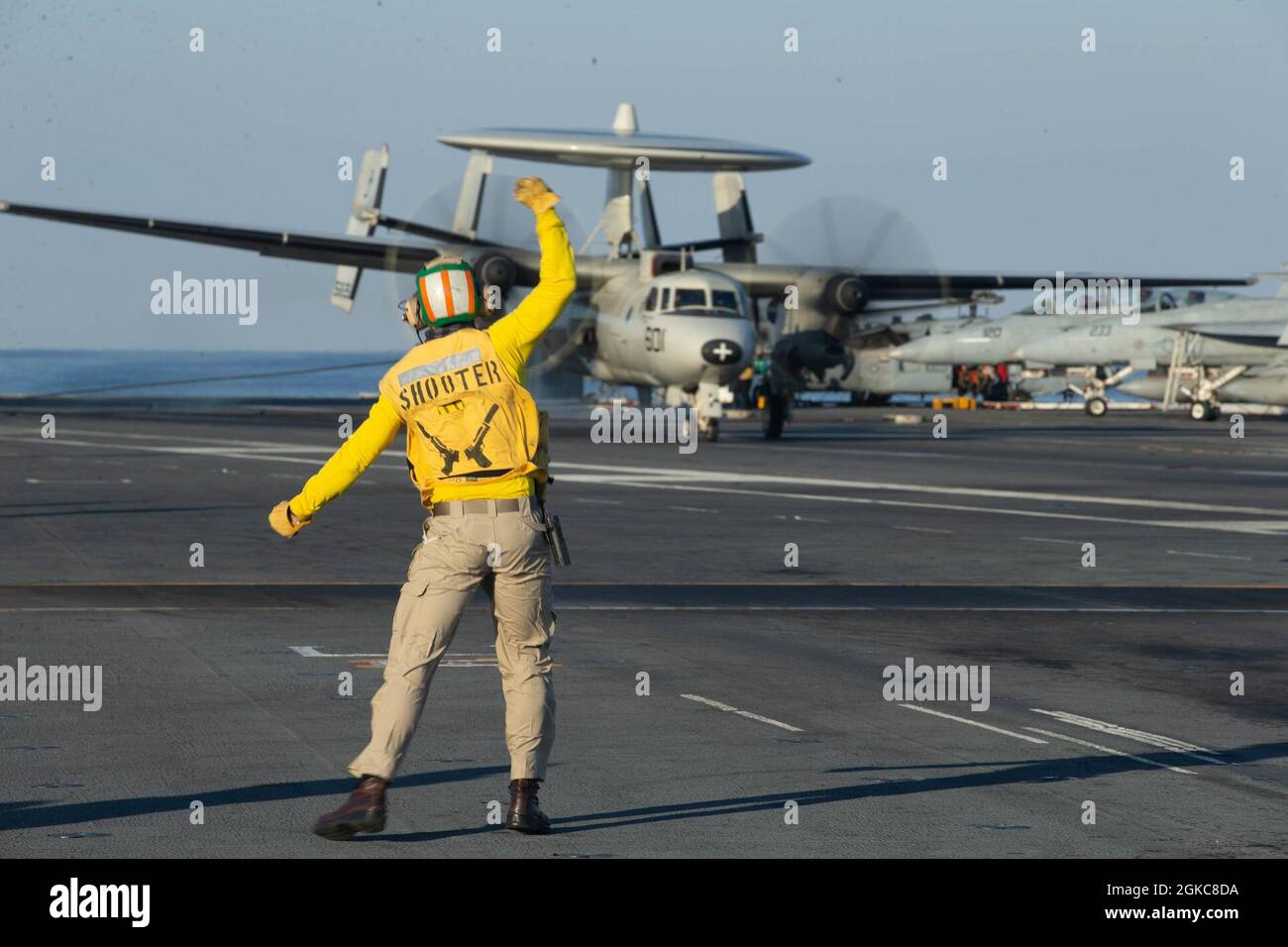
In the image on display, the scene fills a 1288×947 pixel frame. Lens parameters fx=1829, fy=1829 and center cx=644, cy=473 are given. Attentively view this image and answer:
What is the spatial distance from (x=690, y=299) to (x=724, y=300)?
30.4 inches

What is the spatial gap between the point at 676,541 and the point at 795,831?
1156 cm

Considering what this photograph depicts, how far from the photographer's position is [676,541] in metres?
18.2

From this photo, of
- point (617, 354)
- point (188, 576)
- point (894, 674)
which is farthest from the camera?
point (617, 354)

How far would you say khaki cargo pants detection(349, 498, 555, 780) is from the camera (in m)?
6.64

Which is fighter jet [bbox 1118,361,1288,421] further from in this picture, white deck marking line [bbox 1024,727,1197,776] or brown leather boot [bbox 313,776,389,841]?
brown leather boot [bbox 313,776,389,841]

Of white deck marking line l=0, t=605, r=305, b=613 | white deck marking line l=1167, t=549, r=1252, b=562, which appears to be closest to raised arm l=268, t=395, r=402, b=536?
white deck marking line l=0, t=605, r=305, b=613

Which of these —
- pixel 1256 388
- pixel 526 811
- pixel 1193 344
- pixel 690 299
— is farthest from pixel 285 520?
pixel 1256 388

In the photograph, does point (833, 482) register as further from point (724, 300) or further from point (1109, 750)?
point (1109, 750)
